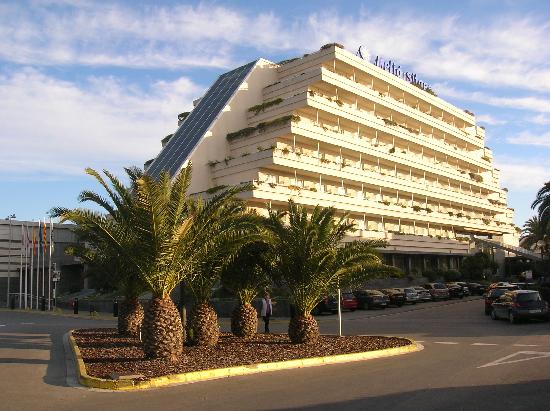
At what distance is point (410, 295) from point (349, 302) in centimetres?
695

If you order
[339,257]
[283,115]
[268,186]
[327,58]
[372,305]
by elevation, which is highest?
[327,58]

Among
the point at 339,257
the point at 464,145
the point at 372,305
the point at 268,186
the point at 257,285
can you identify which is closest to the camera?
the point at 339,257

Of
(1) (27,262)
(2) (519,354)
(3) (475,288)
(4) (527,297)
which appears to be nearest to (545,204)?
(3) (475,288)

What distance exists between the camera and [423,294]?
41.2m

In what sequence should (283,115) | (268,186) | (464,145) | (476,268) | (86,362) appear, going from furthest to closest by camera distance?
(464,145)
(476,268)
(283,115)
(268,186)
(86,362)

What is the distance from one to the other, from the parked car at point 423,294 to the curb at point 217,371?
25.2 meters

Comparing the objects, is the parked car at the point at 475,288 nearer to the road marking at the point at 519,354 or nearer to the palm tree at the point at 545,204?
the palm tree at the point at 545,204

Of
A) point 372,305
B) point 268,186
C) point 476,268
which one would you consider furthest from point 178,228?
point 476,268

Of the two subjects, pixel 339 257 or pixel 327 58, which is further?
pixel 327 58

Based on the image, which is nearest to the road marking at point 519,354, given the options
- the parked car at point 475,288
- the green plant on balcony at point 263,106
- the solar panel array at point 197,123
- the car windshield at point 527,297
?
the car windshield at point 527,297

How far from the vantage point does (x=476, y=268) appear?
60.9 meters

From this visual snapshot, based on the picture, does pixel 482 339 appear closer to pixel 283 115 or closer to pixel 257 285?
pixel 257 285

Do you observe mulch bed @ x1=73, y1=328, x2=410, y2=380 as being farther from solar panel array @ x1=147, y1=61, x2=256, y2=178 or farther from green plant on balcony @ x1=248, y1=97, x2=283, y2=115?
green plant on balcony @ x1=248, y1=97, x2=283, y2=115

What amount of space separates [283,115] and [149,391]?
41521 mm
